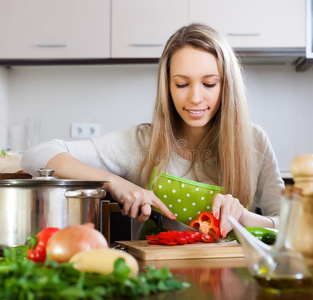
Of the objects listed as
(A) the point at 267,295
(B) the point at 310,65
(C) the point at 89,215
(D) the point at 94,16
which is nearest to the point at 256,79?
(B) the point at 310,65

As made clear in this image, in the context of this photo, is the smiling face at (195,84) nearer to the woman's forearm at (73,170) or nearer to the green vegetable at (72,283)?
the woman's forearm at (73,170)

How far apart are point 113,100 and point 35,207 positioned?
240cm

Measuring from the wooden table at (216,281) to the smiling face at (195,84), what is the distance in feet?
2.26

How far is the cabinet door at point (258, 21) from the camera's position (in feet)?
9.25

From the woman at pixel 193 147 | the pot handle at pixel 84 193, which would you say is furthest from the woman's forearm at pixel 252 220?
the pot handle at pixel 84 193

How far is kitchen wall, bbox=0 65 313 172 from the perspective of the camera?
10.3 ft

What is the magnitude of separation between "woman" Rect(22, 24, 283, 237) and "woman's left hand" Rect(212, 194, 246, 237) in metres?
0.11

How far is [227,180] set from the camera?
1.55 meters

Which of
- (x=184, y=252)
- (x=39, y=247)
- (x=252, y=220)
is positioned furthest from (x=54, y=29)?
(x=39, y=247)

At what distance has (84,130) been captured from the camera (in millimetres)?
3189

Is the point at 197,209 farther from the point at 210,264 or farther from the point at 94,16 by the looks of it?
the point at 94,16

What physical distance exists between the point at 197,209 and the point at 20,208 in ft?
2.39

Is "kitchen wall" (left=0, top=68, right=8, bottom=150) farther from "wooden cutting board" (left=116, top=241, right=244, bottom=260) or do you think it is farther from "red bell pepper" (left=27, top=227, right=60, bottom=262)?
"red bell pepper" (left=27, top=227, right=60, bottom=262)

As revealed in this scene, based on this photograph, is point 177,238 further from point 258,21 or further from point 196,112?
point 258,21
